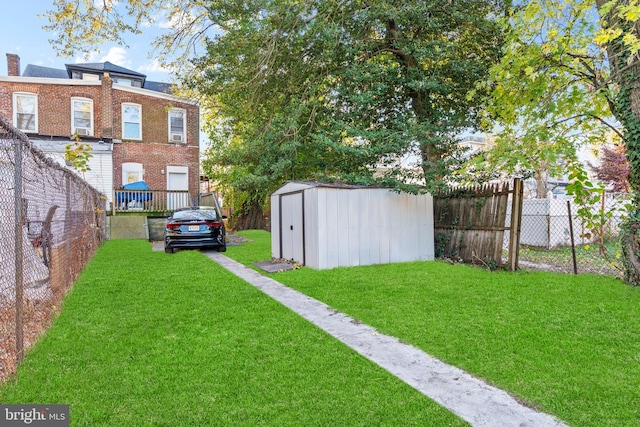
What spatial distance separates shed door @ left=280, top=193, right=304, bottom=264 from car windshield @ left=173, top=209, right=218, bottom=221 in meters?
2.68

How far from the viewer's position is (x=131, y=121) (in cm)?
1902

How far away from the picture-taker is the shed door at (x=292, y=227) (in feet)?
29.8

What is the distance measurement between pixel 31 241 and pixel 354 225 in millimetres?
5675

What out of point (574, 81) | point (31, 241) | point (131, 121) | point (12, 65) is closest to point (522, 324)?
point (574, 81)

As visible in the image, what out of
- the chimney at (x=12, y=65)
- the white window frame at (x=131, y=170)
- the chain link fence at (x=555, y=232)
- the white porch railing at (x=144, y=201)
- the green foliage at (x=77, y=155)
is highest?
the chimney at (x=12, y=65)

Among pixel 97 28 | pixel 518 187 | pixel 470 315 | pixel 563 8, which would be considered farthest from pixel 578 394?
pixel 97 28

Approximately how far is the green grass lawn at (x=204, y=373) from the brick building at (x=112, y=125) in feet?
44.5

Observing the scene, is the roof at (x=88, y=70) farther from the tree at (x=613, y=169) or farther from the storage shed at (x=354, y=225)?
the tree at (x=613, y=169)

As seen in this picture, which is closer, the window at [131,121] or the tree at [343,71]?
the tree at [343,71]

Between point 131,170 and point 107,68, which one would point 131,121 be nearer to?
point 131,170

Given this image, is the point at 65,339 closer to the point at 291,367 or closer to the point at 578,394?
the point at 291,367

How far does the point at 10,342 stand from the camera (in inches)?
125

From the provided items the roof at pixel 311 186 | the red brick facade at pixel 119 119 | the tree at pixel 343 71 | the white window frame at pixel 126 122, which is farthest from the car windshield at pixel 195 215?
the white window frame at pixel 126 122

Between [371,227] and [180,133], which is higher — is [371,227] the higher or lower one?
the lower one
